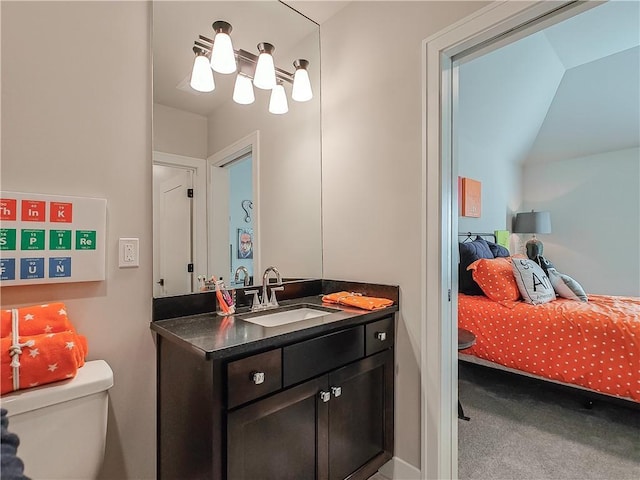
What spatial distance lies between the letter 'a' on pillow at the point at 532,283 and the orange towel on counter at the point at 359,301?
165 centimetres

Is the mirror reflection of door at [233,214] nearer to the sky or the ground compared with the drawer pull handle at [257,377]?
nearer to the sky

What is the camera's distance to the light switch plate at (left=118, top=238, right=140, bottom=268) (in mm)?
1300

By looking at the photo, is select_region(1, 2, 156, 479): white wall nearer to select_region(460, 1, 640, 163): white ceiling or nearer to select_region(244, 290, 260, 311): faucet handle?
select_region(244, 290, 260, 311): faucet handle

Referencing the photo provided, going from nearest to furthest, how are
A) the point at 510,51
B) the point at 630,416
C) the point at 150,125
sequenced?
the point at 150,125
the point at 630,416
the point at 510,51

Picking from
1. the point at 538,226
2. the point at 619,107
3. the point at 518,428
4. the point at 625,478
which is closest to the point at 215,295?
the point at 518,428

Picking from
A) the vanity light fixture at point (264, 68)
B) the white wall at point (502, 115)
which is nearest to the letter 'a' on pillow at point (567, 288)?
the white wall at point (502, 115)

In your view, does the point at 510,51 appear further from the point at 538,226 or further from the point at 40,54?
the point at 40,54

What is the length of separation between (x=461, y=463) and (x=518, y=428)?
0.62m

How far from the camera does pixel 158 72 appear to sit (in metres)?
1.43

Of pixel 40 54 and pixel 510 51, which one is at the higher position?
pixel 510 51

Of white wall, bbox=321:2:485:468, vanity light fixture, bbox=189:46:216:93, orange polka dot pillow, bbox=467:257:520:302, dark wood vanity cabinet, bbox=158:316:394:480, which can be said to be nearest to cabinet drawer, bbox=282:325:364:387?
dark wood vanity cabinet, bbox=158:316:394:480

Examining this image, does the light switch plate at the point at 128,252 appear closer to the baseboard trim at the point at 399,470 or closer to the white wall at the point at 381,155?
the white wall at the point at 381,155

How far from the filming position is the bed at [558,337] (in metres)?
2.03

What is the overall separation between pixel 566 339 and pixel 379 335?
5.07ft
